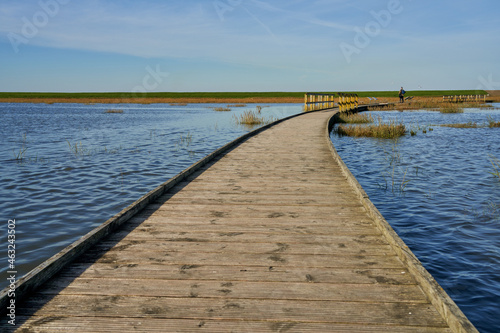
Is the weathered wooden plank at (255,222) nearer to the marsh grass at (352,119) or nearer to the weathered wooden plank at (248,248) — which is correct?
the weathered wooden plank at (248,248)

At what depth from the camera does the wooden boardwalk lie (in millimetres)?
2373

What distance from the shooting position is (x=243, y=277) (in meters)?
2.94

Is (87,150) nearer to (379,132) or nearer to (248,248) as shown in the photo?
(248,248)

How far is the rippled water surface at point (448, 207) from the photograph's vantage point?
4.21 metres

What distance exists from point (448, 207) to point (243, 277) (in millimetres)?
5572

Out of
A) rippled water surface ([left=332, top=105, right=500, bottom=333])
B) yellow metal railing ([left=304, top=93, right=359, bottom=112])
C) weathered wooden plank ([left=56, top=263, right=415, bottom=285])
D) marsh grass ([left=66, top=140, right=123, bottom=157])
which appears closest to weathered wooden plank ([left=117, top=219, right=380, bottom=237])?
weathered wooden plank ([left=56, top=263, right=415, bottom=285])

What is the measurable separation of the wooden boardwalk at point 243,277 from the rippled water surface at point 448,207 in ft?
3.99

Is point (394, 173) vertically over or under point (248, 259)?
under

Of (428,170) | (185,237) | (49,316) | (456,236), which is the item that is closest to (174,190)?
(185,237)

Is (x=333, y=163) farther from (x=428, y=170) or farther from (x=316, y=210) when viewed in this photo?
(x=428, y=170)

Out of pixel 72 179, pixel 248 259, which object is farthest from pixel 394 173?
pixel 72 179

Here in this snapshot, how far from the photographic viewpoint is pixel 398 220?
645 cm

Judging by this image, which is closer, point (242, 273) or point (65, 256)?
point (242, 273)

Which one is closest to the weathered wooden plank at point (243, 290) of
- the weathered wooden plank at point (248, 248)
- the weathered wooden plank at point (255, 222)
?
the weathered wooden plank at point (248, 248)
